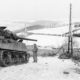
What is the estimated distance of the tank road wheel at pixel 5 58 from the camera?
571 inches

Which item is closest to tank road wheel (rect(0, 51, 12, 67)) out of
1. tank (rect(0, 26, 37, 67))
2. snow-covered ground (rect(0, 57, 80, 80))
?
tank (rect(0, 26, 37, 67))

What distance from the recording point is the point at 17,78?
9.64m

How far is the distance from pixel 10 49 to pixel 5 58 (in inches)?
34.0

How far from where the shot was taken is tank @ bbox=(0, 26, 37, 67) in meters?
14.7

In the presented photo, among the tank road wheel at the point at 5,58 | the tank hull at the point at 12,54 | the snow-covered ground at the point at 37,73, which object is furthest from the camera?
the tank hull at the point at 12,54

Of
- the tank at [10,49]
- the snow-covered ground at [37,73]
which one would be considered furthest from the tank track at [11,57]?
the snow-covered ground at [37,73]

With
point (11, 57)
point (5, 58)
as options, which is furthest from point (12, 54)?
point (5, 58)

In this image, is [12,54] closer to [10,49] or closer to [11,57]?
[11,57]

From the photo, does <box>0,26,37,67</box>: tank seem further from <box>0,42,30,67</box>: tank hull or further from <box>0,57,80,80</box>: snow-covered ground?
<box>0,57,80,80</box>: snow-covered ground

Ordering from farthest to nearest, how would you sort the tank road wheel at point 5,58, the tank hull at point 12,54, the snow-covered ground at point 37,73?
the tank hull at point 12,54
the tank road wheel at point 5,58
the snow-covered ground at point 37,73

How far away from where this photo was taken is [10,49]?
15.8m

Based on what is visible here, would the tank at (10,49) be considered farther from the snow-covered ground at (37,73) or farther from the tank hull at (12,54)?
the snow-covered ground at (37,73)

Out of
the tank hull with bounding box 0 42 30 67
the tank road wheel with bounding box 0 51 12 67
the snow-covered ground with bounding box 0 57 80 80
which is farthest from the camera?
the tank hull with bounding box 0 42 30 67

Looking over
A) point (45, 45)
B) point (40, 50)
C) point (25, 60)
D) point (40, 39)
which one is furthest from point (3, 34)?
point (40, 39)
